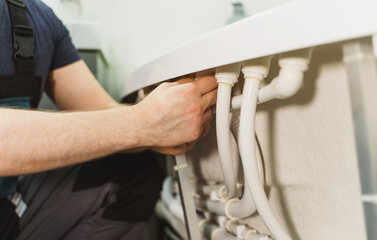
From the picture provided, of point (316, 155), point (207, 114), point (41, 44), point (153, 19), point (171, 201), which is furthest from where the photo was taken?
point (153, 19)

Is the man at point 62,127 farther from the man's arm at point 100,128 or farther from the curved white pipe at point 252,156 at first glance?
the curved white pipe at point 252,156

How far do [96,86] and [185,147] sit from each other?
50 centimetres

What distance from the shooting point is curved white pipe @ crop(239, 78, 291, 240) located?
31cm

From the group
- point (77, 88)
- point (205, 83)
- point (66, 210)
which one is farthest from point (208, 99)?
point (77, 88)

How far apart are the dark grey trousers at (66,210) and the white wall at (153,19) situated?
0.69 metres

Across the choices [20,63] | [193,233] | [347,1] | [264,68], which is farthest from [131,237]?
[347,1]

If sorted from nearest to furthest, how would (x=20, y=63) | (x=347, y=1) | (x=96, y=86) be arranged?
(x=347, y=1) → (x=20, y=63) → (x=96, y=86)

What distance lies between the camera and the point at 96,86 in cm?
89

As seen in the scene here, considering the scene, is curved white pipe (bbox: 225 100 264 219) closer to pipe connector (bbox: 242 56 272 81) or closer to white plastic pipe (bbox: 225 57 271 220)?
A: white plastic pipe (bbox: 225 57 271 220)

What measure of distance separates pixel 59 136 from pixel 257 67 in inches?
11.7

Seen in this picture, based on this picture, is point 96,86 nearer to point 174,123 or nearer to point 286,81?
point 174,123

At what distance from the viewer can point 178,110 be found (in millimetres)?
436

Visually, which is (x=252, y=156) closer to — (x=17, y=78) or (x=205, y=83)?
(x=205, y=83)

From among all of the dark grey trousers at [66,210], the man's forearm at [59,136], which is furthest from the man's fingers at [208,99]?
the dark grey trousers at [66,210]
